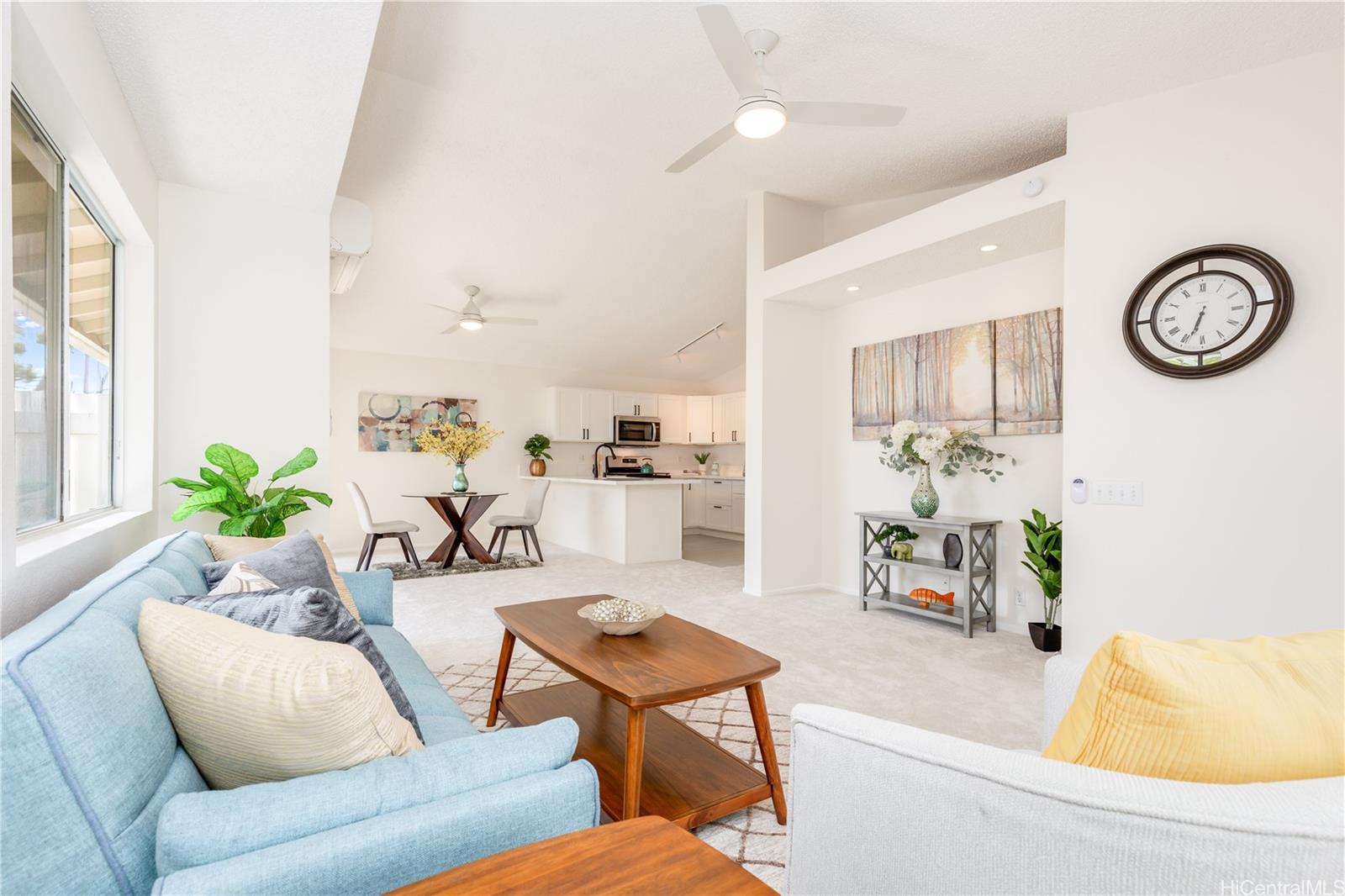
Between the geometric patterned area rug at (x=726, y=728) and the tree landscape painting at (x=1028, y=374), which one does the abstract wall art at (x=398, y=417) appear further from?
the tree landscape painting at (x=1028, y=374)

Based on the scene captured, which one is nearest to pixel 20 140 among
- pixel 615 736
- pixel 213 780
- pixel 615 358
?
pixel 213 780

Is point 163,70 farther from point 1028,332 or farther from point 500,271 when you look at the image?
point 1028,332

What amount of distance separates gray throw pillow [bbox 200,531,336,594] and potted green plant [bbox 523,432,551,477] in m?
5.84

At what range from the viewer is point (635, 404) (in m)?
8.94

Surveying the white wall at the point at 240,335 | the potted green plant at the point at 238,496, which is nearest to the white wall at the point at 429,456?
the white wall at the point at 240,335

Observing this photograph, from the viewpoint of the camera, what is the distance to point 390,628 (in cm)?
256

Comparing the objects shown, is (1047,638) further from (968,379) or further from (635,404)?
(635,404)

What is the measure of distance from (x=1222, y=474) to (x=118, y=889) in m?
3.63

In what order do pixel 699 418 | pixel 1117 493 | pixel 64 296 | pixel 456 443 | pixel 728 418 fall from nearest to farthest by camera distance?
pixel 64 296 < pixel 1117 493 < pixel 456 443 < pixel 728 418 < pixel 699 418

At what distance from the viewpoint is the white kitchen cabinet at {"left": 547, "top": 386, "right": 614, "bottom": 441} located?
27.1 ft

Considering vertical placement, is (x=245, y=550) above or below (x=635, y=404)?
below

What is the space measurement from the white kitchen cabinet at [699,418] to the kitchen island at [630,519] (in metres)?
2.78

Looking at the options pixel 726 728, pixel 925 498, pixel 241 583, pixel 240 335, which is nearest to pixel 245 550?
pixel 241 583

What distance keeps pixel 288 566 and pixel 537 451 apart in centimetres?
616
